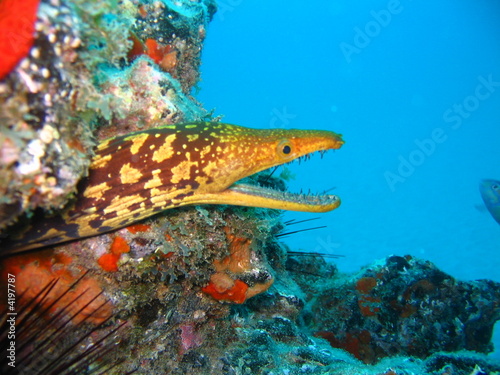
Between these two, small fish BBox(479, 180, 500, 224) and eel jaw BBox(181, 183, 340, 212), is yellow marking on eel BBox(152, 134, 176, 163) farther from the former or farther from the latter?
small fish BBox(479, 180, 500, 224)

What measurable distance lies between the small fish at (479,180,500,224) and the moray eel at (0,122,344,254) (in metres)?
10.2

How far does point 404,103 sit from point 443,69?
2665 centimetres

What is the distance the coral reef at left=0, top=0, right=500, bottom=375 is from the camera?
1.72m

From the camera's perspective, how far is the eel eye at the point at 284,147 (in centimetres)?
285

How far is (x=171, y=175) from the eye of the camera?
255 centimetres

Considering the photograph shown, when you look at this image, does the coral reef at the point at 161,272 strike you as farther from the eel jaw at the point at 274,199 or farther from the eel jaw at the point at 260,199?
the eel jaw at the point at 274,199

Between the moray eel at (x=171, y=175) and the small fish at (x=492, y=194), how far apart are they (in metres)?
10.2

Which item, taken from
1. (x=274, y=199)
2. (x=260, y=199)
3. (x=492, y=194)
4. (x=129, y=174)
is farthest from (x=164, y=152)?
(x=492, y=194)

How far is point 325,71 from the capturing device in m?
156

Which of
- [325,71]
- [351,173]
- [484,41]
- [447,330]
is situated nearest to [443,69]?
[484,41]

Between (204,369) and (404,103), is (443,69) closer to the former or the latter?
(404,103)

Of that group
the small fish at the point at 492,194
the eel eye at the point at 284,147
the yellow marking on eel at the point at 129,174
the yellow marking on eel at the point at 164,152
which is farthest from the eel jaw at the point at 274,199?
the small fish at the point at 492,194

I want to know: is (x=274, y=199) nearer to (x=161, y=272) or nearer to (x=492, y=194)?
(x=161, y=272)

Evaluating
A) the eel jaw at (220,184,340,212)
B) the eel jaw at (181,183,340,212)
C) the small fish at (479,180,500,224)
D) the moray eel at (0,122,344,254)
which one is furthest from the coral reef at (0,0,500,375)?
the small fish at (479,180,500,224)
